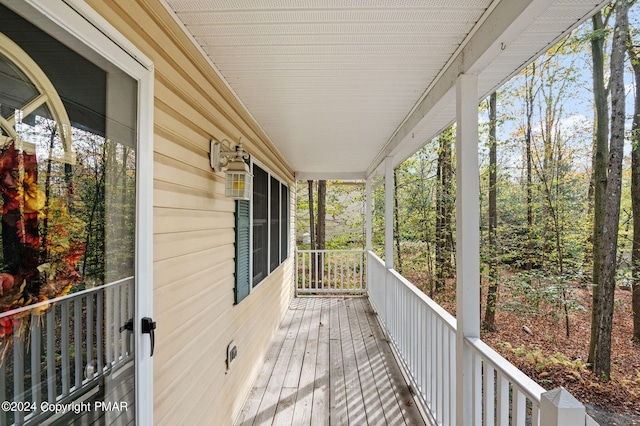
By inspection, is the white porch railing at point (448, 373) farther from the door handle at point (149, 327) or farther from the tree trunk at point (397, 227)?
the tree trunk at point (397, 227)

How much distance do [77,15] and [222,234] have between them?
5.05 ft

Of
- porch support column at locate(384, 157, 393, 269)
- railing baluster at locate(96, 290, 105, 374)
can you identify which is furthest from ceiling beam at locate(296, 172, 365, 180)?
railing baluster at locate(96, 290, 105, 374)

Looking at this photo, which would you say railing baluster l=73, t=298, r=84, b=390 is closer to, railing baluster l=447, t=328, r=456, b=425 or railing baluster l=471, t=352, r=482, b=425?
railing baluster l=471, t=352, r=482, b=425

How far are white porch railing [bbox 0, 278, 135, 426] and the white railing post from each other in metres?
1.52

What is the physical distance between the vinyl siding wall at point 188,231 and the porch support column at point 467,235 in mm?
1587

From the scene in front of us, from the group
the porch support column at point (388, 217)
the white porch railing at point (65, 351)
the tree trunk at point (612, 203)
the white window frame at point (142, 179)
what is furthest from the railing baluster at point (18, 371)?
the tree trunk at point (612, 203)

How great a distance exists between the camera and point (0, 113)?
0.67 meters

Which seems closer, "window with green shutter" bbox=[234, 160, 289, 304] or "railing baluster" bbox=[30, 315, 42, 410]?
"railing baluster" bbox=[30, 315, 42, 410]

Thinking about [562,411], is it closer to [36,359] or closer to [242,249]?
[36,359]

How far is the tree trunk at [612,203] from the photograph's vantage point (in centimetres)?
349

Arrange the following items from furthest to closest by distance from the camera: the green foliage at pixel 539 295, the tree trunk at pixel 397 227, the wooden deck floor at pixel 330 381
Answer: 1. the tree trunk at pixel 397 227
2. the green foliage at pixel 539 295
3. the wooden deck floor at pixel 330 381

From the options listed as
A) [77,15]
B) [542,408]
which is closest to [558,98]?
[542,408]

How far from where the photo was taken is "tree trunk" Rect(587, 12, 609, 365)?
12.2ft

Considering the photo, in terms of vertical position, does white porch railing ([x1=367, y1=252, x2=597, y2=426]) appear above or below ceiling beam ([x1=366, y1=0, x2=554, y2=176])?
below
